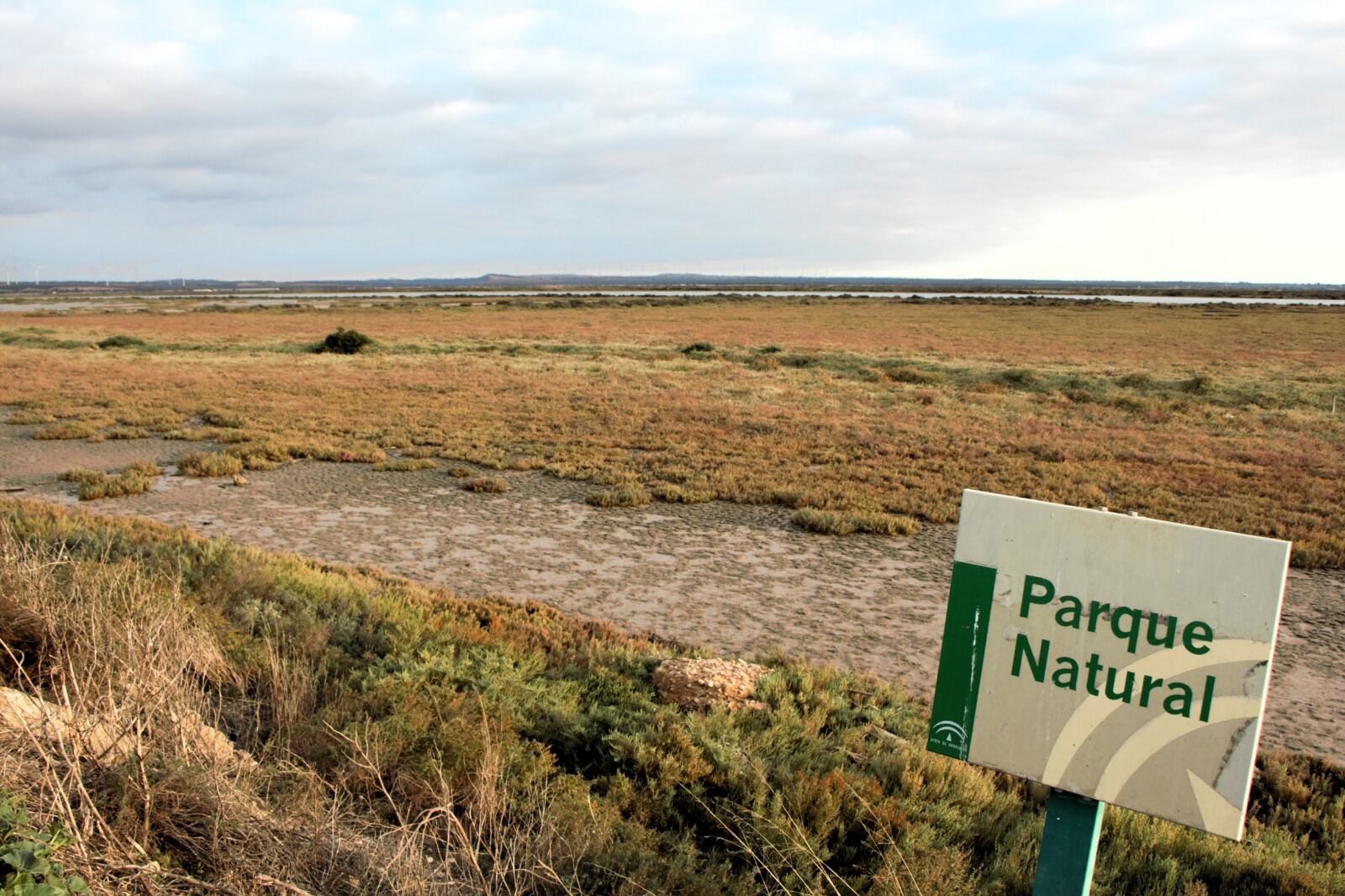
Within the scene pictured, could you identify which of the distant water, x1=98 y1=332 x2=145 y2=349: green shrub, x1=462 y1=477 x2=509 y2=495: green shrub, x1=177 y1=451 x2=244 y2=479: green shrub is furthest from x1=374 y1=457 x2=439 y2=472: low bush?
Result: the distant water

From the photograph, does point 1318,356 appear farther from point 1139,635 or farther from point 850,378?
point 1139,635

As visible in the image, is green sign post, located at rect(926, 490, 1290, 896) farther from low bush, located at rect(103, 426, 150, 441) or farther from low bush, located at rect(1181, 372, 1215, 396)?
low bush, located at rect(1181, 372, 1215, 396)

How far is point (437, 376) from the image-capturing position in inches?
1196

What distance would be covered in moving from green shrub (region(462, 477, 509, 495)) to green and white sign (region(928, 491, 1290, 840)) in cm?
1183

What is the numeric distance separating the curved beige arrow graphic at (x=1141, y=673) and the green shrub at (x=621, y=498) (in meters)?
10.7

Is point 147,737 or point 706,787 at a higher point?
point 147,737

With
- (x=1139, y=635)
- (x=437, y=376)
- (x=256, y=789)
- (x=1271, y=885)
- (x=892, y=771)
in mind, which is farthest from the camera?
(x=437, y=376)

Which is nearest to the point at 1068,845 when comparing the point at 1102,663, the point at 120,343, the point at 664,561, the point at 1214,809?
the point at 1214,809

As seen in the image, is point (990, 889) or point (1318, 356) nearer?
point (990, 889)

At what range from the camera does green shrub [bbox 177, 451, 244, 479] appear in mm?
14727

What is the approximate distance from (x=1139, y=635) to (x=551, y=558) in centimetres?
847

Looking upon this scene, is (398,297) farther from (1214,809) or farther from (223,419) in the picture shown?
(1214,809)

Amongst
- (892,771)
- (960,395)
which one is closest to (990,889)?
(892,771)

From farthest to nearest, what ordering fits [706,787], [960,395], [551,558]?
[960,395]
[551,558]
[706,787]
